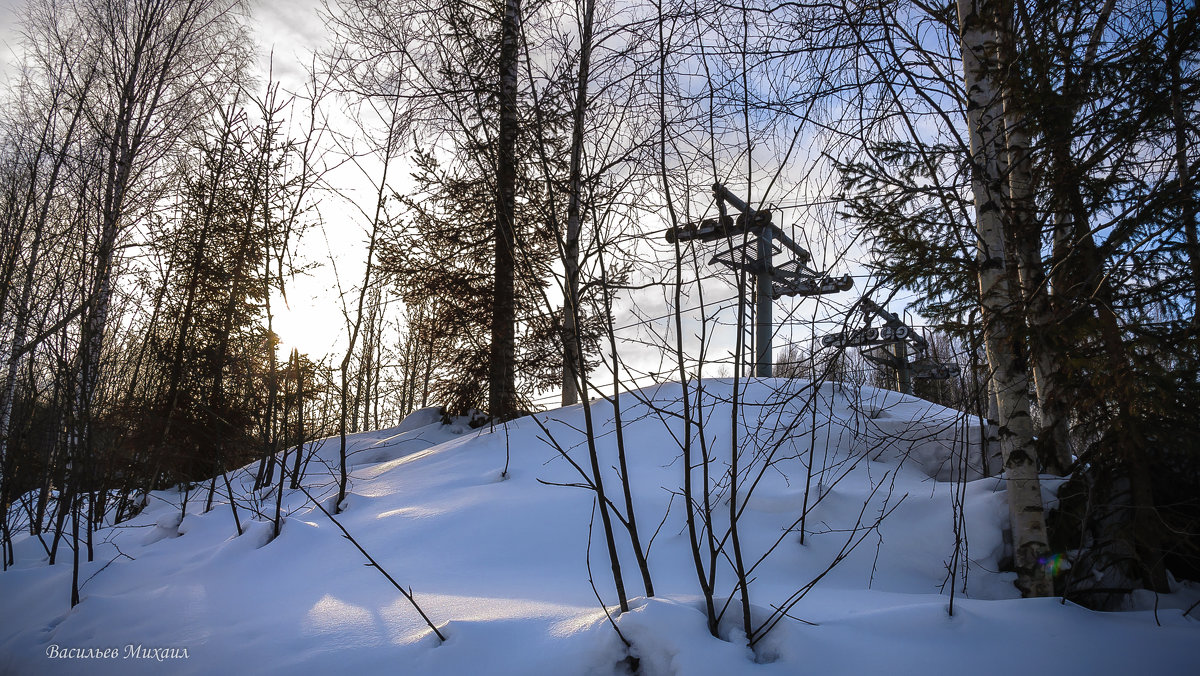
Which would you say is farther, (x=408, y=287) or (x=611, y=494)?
(x=408, y=287)

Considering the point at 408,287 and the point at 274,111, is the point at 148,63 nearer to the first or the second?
the point at 408,287

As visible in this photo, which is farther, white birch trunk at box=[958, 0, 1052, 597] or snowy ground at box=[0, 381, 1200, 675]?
white birch trunk at box=[958, 0, 1052, 597]

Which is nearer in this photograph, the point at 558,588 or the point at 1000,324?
the point at 558,588

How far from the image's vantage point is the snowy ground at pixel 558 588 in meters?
1.78

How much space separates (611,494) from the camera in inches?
142

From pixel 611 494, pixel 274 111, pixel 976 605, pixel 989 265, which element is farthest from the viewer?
pixel 274 111

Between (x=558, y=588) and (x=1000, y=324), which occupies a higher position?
(x=1000, y=324)

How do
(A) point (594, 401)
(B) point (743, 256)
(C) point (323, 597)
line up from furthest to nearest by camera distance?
(A) point (594, 401)
(C) point (323, 597)
(B) point (743, 256)

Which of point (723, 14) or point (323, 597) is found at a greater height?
point (723, 14)

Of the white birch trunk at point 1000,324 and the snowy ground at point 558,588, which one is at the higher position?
the white birch trunk at point 1000,324

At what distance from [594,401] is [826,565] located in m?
3.74

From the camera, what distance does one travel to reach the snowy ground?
1.78 metres

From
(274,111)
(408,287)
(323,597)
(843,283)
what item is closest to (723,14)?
(843,283)

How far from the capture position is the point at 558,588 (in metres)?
2.49
